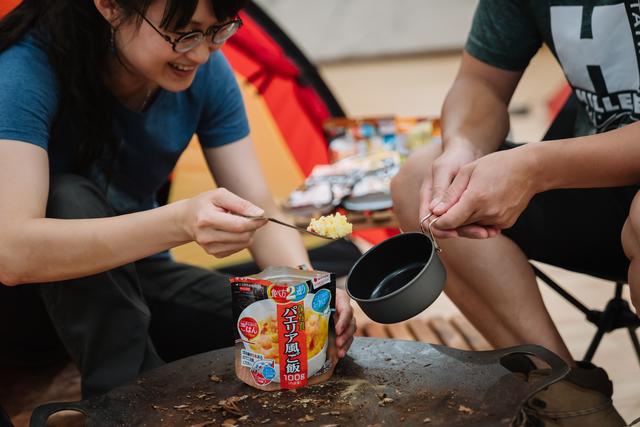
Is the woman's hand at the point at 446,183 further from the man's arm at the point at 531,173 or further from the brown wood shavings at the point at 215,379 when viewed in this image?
the brown wood shavings at the point at 215,379

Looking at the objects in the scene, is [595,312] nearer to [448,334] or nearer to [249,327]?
[448,334]

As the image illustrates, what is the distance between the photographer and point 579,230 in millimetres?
1442

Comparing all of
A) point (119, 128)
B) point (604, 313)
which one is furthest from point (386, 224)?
point (119, 128)

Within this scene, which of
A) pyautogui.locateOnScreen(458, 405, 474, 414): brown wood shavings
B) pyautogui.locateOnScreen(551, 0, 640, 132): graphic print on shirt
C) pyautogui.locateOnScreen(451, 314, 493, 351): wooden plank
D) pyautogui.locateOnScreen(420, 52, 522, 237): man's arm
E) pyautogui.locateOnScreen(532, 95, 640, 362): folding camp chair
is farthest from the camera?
pyautogui.locateOnScreen(451, 314, 493, 351): wooden plank

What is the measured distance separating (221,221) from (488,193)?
0.38m

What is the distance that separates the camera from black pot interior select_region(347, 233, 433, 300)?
1238mm

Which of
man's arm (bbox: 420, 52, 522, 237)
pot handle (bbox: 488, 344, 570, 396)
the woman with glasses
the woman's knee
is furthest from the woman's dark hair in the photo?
pot handle (bbox: 488, 344, 570, 396)

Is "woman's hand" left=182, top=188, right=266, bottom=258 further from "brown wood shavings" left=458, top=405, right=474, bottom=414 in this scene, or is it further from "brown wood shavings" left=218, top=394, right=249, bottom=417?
"brown wood shavings" left=458, top=405, right=474, bottom=414

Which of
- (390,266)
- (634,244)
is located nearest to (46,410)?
(390,266)

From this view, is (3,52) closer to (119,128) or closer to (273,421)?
(119,128)

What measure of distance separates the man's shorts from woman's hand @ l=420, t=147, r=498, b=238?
17 cm

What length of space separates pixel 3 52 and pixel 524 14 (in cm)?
90

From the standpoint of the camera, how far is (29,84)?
131 centimetres

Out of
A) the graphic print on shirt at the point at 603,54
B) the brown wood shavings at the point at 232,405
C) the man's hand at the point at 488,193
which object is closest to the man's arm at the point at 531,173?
the man's hand at the point at 488,193
